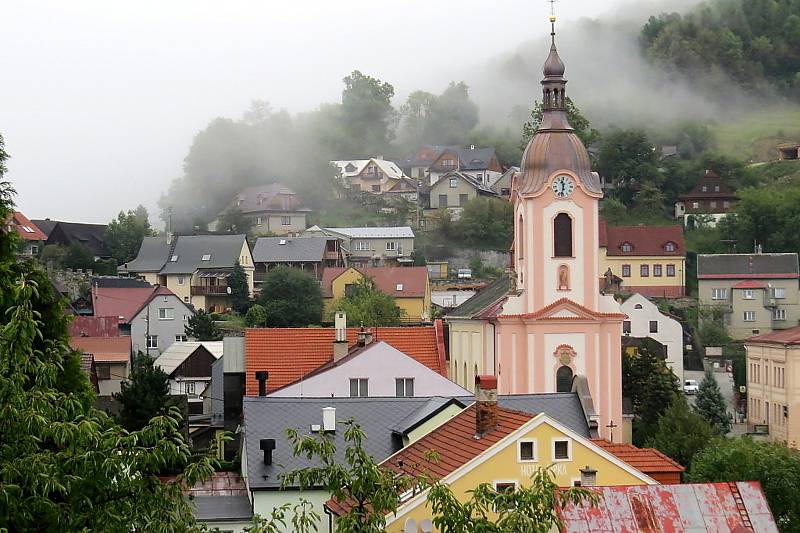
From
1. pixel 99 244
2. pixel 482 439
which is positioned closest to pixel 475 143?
pixel 99 244

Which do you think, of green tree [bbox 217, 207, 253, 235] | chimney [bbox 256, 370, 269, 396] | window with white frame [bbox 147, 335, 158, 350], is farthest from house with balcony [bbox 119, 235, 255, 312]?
chimney [bbox 256, 370, 269, 396]

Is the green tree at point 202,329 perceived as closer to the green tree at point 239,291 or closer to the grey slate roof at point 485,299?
the green tree at point 239,291

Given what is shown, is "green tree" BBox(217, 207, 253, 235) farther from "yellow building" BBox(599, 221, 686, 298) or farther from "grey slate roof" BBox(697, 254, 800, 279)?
"grey slate roof" BBox(697, 254, 800, 279)

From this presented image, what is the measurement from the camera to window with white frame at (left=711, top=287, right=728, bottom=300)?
91.4 m

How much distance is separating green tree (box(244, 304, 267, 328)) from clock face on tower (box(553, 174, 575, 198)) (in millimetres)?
33875

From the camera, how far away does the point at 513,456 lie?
29078 mm

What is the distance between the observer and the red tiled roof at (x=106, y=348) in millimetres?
68750

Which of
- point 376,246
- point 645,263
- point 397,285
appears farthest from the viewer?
point 376,246

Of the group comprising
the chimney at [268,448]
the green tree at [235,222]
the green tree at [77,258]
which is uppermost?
the green tree at [235,222]

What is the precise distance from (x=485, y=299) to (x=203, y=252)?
40.8 meters

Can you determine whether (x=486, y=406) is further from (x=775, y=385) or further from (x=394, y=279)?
(x=394, y=279)

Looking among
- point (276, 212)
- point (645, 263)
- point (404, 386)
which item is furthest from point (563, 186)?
point (276, 212)

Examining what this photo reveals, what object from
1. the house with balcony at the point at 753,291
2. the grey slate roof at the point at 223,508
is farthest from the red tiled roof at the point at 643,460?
the house with balcony at the point at 753,291

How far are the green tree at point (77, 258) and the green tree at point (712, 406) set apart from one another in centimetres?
4351
